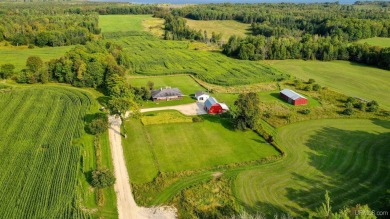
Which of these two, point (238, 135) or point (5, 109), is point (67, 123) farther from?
point (238, 135)

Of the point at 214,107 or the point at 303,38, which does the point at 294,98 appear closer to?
the point at 214,107

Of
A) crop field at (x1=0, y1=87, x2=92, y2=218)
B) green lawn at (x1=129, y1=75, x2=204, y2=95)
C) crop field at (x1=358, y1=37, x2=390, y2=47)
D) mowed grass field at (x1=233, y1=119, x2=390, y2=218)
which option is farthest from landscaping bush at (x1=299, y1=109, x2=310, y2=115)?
crop field at (x1=358, y1=37, x2=390, y2=47)

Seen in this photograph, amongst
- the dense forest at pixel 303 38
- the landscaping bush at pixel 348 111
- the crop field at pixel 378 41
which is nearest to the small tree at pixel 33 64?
the dense forest at pixel 303 38

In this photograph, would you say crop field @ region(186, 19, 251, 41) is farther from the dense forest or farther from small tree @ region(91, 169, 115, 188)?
small tree @ region(91, 169, 115, 188)

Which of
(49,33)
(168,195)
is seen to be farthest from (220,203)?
(49,33)

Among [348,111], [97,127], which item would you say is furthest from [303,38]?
[97,127]

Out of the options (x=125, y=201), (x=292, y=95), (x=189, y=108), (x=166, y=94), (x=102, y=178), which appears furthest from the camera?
(x=166, y=94)
